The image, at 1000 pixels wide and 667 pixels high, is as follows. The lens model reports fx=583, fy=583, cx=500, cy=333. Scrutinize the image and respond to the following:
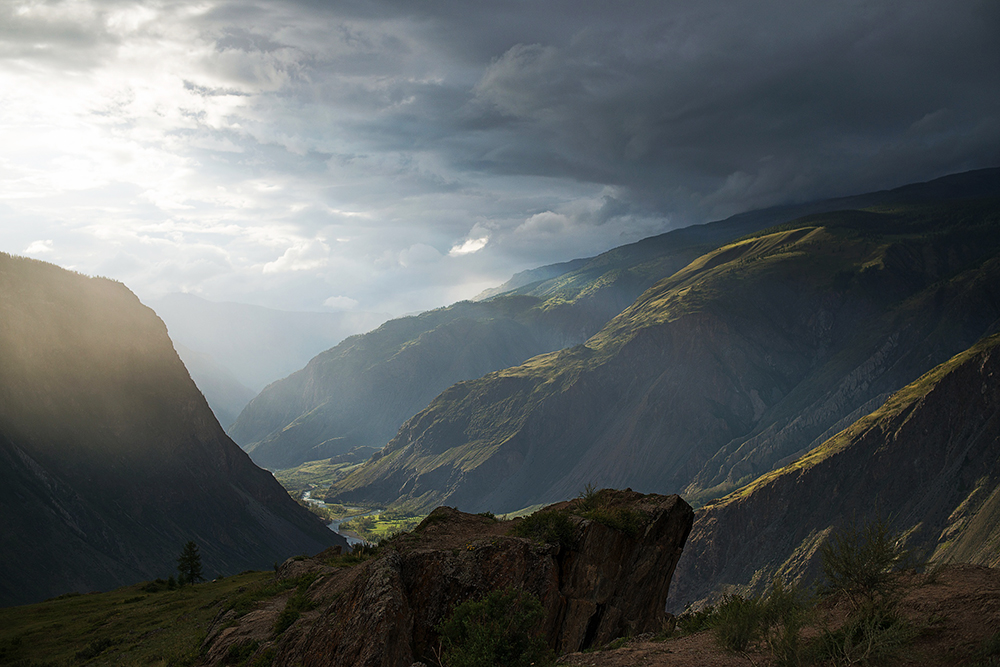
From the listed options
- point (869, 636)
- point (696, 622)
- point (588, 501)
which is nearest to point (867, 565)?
point (869, 636)

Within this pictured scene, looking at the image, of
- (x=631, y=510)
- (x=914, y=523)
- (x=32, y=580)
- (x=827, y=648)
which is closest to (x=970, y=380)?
(x=914, y=523)

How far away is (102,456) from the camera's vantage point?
124 metres

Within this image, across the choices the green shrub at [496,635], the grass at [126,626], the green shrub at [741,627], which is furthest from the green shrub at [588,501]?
the grass at [126,626]

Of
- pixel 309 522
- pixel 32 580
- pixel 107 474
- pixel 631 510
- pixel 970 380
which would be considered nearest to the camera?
pixel 631 510

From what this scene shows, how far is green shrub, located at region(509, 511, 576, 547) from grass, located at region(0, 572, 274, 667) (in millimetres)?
14613

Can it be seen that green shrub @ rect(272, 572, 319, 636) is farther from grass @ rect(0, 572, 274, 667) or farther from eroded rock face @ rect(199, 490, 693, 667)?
grass @ rect(0, 572, 274, 667)

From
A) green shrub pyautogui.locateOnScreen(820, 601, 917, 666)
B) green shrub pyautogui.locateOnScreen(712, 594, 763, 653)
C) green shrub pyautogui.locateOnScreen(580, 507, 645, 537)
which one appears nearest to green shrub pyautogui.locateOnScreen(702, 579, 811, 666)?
green shrub pyautogui.locateOnScreen(712, 594, 763, 653)

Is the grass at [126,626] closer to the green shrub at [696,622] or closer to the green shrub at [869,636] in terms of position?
the green shrub at [696,622]

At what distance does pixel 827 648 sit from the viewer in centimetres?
1323

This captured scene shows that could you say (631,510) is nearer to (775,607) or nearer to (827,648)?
(775,607)

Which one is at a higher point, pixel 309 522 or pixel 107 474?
pixel 107 474

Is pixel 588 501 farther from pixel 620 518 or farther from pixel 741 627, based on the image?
pixel 741 627

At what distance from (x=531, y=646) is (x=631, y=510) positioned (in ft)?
45.8

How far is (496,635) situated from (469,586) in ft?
17.8
